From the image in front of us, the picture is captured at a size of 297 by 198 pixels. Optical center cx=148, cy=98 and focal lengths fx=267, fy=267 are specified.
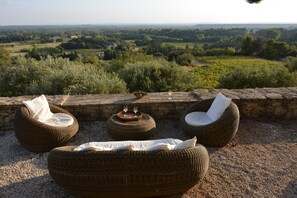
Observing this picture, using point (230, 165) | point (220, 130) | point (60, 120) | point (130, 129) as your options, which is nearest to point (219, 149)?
point (220, 130)

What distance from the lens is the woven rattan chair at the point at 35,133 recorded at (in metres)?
4.05

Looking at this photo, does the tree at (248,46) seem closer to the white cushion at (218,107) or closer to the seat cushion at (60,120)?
the white cushion at (218,107)

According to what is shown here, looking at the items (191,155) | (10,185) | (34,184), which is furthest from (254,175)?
(10,185)

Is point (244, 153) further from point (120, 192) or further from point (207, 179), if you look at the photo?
point (120, 192)

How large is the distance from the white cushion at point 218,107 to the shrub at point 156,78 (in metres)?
4.72

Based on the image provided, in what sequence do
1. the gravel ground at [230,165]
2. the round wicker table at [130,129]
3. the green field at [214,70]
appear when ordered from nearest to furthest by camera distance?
the gravel ground at [230,165] < the round wicker table at [130,129] < the green field at [214,70]

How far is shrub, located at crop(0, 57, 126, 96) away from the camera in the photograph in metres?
7.33

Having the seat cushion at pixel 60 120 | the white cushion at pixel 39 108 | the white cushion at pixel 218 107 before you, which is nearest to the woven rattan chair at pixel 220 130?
the white cushion at pixel 218 107

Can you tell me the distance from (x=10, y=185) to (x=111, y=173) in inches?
60.9

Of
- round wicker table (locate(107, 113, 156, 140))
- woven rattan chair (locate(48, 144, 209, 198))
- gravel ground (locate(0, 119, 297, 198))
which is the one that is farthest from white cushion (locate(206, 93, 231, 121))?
woven rattan chair (locate(48, 144, 209, 198))

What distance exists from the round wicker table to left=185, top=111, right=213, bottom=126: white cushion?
2.21 feet

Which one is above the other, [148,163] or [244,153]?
[148,163]

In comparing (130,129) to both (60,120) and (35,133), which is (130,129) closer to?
(60,120)

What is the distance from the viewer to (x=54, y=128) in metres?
4.16
